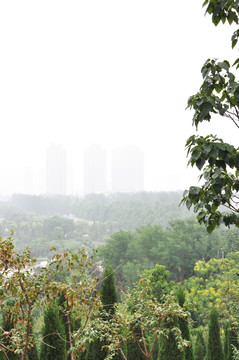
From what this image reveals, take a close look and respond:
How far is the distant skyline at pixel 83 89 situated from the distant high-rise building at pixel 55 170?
235 centimetres

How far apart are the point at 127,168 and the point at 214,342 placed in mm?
96822

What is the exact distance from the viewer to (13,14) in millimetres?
91750

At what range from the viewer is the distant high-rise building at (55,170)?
95.0 m

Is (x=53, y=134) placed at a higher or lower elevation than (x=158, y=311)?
higher

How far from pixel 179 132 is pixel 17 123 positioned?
6480 centimetres

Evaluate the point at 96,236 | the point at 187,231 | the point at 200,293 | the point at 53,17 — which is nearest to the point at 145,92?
the point at 53,17

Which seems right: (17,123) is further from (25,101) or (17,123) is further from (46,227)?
(46,227)

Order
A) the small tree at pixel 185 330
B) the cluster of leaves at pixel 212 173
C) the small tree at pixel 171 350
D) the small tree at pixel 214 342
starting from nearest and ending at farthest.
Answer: the cluster of leaves at pixel 212 173 → the small tree at pixel 171 350 → the small tree at pixel 185 330 → the small tree at pixel 214 342

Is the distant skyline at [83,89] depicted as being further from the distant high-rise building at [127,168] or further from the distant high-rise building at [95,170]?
the distant high-rise building at [127,168]

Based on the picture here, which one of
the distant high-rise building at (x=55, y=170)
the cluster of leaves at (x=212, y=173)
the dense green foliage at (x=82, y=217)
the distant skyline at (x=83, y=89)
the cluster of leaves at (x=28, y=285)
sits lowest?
the dense green foliage at (x=82, y=217)

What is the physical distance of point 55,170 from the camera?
96500 mm

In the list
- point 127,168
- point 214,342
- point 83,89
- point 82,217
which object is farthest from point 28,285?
point 83,89

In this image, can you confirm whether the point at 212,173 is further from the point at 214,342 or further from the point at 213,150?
the point at 214,342

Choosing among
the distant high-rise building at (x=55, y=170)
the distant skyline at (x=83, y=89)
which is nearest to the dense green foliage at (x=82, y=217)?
the distant high-rise building at (x=55, y=170)
